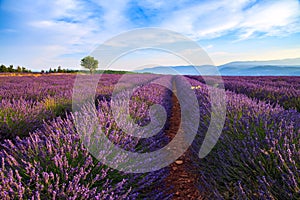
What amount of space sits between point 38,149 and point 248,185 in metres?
1.61

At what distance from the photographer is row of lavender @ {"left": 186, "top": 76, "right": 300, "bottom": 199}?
4.28ft

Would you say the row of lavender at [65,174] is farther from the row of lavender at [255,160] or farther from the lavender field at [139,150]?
the row of lavender at [255,160]

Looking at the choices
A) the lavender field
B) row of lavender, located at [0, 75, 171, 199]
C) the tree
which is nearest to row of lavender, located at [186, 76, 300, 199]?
the lavender field

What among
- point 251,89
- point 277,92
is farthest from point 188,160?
point 251,89

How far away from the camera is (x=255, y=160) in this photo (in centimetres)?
162

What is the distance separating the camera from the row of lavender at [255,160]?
1304mm

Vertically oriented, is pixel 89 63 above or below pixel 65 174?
above

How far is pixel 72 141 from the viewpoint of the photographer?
1.80 metres

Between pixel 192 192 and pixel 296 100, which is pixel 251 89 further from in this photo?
pixel 192 192

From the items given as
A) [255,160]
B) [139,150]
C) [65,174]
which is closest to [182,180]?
[139,150]

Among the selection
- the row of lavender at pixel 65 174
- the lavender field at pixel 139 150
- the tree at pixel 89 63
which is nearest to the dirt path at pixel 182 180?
the lavender field at pixel 139 150

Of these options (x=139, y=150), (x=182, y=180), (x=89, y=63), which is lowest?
(x=182, y=180)

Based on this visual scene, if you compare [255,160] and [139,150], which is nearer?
[255,160]

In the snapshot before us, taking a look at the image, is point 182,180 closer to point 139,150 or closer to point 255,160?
point 139,150
